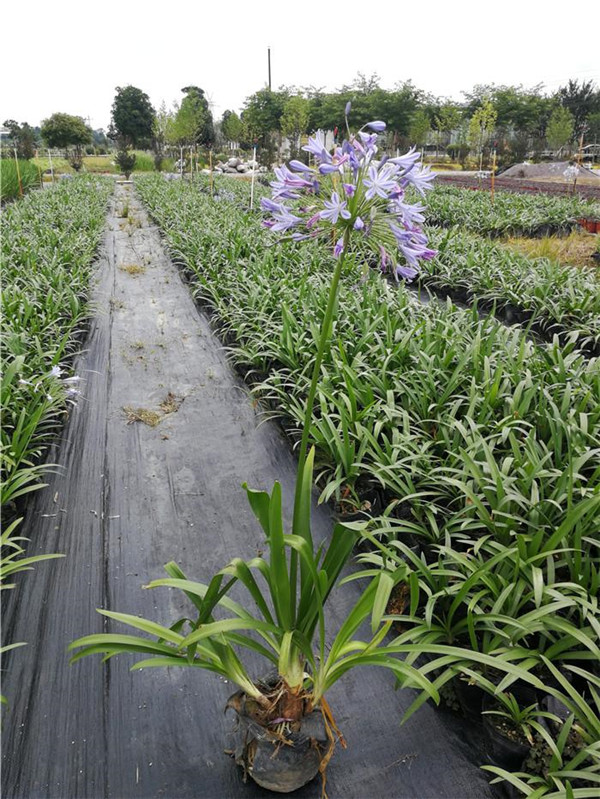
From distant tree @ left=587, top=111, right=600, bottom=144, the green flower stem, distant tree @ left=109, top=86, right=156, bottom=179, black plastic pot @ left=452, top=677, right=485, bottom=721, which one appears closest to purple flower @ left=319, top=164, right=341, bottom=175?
the green flower stem

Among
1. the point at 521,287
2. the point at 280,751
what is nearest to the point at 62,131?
the point at 521,287

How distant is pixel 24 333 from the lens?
133 inches

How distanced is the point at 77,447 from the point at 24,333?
98cm

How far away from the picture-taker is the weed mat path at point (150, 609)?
55.4 inches

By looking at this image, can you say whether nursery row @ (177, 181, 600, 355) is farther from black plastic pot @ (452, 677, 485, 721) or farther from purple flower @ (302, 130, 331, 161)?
black plastic pot @ (452, 677, 485, 721)

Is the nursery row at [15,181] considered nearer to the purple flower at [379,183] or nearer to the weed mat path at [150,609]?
the weed mat path at [150,609]

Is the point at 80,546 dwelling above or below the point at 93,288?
below

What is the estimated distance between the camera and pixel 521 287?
16.1 ft

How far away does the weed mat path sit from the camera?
1.41m

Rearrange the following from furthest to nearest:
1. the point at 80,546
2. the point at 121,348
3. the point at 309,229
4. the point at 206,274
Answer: the point at 206,274
the point at 121,348
the point at 80,546
the point at 309,229

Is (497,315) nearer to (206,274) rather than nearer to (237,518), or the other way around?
(206,274)

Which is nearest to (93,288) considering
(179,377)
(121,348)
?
(121,348)

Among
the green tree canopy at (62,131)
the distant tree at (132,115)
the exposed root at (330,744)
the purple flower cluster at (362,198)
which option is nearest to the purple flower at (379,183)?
the purple flower cluster at (362,198)

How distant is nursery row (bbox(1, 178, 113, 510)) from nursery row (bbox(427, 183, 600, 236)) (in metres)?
6.29
